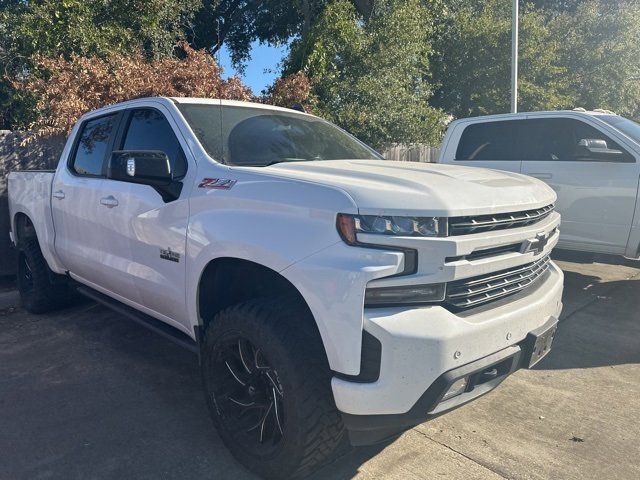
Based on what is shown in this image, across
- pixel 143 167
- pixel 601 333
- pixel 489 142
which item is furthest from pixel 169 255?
pixel 489 142

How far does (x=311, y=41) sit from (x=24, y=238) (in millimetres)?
7402

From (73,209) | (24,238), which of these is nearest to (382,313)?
(73,209)

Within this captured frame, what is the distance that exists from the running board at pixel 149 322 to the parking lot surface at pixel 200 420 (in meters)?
0.49

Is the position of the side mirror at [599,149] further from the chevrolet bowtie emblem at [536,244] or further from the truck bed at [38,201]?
the truck bed at [38,201]

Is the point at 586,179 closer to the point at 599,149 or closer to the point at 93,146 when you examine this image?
the point at 599,149

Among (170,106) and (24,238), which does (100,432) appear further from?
(24,238)

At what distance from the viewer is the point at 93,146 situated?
4.64 meters

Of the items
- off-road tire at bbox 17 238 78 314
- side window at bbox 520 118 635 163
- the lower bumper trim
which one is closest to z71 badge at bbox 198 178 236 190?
the lower bumper trim

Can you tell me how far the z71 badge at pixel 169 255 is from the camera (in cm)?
325

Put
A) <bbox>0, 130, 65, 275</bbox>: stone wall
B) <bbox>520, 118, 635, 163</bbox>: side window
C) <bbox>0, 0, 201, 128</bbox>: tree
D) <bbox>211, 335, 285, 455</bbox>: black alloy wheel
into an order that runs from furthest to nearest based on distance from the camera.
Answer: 1. <bbox>0, 0, 201, 128</bbox>: tree
2. <bbox>0, 130, 65, 275</bbox>: stone wall
3. <bbox>520, 118, 635, 163</bbox>: side window
4. <bbox>211, 335, 285, 455</bbox>: black alloy wheel

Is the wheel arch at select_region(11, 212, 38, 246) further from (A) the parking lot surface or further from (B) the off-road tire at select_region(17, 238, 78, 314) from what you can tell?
(A) the parking lot surface

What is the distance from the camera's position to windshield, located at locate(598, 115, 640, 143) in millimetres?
6204

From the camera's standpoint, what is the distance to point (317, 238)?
2.46 meters

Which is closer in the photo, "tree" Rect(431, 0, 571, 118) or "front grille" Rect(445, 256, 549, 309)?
"front grille" Rect(445, 256, 549, 309)
